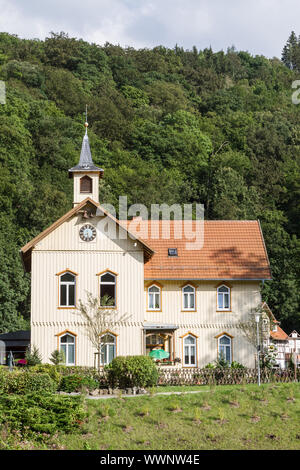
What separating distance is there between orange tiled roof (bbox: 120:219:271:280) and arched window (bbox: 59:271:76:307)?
4.01 meters

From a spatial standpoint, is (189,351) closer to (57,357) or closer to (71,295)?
(71,295)

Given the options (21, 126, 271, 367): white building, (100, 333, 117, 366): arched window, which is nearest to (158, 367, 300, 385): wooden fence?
(21, 126, 271, 367): white building

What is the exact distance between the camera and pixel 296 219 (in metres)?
71.1

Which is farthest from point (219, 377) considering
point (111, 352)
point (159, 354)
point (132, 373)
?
point (111, 352)

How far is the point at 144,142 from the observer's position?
83750 millimetres

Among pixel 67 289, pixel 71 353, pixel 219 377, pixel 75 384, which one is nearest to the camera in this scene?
pixel 75 384

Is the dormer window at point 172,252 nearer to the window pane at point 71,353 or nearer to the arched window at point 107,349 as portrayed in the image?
the arched window at point 107,349

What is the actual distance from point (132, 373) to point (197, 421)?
15.8 feet

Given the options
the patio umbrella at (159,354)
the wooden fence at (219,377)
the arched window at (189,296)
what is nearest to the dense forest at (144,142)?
the arched window at (189,296)

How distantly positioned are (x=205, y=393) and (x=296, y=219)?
4751 cm

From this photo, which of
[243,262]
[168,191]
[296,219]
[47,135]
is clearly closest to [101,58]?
[47,135]

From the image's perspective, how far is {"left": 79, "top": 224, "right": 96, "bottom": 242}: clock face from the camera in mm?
35094

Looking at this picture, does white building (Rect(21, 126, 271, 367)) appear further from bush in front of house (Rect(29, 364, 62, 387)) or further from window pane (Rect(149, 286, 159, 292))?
bush in front of house (Rect(29, 364, 62, 387))

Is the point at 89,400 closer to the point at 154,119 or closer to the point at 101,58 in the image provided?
the point at 154,119
